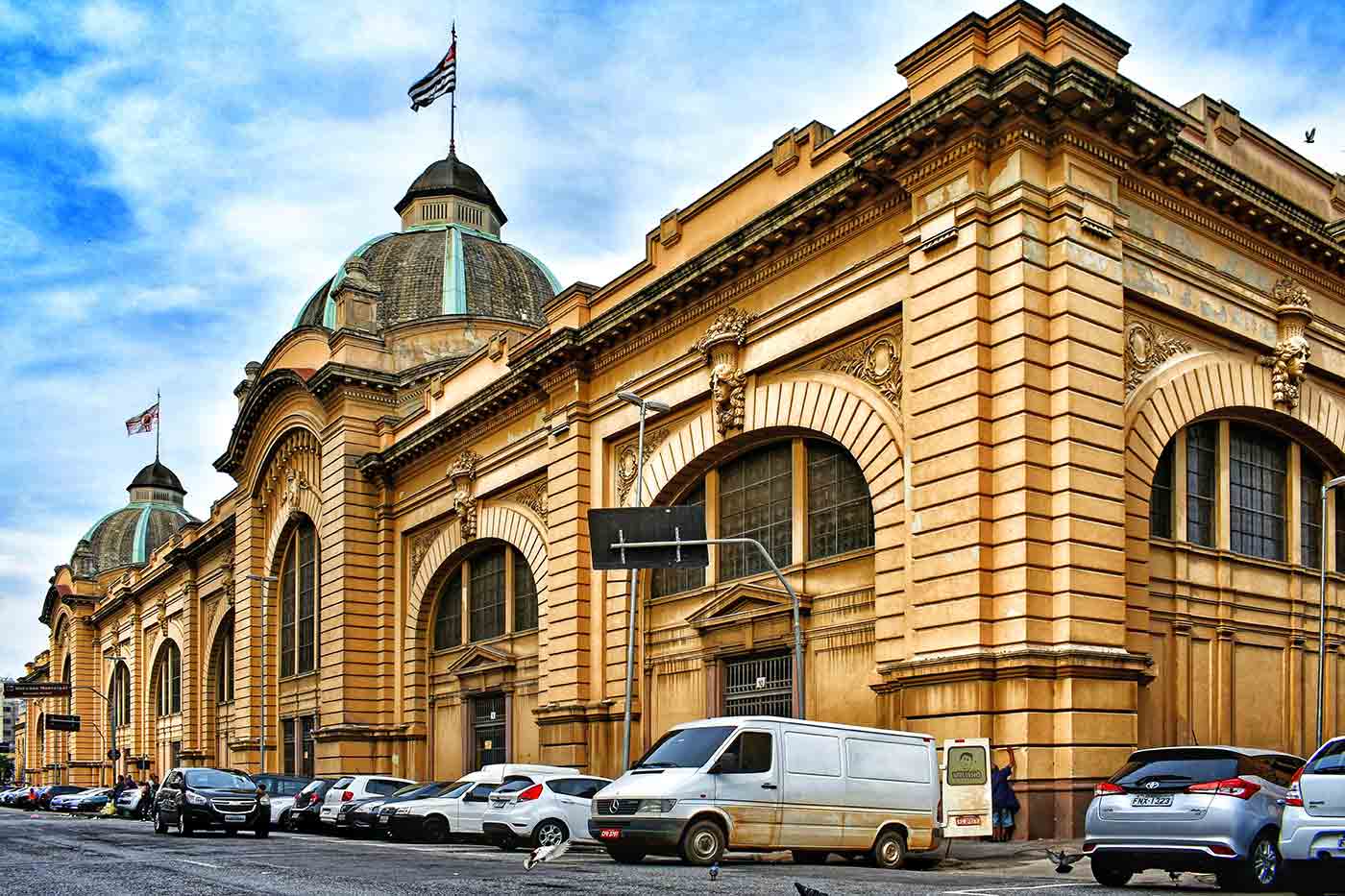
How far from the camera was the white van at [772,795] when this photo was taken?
1842 cm

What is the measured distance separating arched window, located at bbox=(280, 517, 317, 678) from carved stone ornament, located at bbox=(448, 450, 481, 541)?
11.0 meters

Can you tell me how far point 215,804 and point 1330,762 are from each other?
2222 centimetres

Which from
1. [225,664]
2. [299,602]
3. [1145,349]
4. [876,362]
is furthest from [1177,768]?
[225,664]

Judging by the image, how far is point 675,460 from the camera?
103ft

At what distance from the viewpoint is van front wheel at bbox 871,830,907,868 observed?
19.7m

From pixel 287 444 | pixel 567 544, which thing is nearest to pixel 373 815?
pixel 567 544

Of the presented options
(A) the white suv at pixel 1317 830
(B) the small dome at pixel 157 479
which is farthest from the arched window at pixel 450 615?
(B) the small dome at pixel 157 479

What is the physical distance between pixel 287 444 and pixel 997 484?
34.7m

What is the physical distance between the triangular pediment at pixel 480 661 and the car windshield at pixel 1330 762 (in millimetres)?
27405

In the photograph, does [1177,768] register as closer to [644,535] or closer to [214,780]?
[644,535]

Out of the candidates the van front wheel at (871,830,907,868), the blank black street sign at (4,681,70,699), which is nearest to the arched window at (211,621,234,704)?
the blank black street sign at (4,681,70,699)

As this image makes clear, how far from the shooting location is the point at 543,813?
79.2 feet

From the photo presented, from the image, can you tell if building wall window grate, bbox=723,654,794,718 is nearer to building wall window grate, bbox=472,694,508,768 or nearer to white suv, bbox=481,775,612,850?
white suv, bbox=481,775,612,850

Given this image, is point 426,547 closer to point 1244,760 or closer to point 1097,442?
point 1097,442
